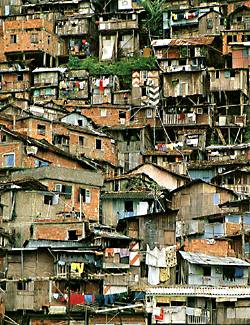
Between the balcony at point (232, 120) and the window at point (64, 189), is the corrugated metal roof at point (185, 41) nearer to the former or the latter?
the balcony at point (232, 120)

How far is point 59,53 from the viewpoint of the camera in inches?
3174

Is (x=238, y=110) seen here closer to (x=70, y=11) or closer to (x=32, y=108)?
(x=32, y=108)

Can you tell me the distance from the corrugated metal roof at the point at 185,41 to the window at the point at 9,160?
23.4m

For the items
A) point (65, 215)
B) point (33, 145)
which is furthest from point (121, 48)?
point (65, 215)

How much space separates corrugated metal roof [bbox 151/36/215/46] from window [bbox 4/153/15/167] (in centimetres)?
2339

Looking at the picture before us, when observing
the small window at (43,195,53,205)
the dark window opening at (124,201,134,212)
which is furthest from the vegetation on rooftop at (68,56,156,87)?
the small window at (43,195,53,205)

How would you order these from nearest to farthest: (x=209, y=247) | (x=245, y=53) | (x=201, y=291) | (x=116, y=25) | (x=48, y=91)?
(x=201, y=291) → (x=209, y=247) → (x=245, y=53) → (x=48, y=91) → (x=116, y=25)

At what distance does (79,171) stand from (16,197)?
14.7 ft

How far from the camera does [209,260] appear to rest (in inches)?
1699

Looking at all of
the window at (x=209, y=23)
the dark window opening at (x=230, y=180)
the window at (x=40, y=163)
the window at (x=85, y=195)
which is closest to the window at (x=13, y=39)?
the window at (x=209, y=23)

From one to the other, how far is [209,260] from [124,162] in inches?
819

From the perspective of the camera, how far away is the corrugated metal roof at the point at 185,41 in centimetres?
7288

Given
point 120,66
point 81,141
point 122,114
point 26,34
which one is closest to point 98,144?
point 81,141

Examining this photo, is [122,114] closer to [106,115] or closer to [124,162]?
[106,115]
